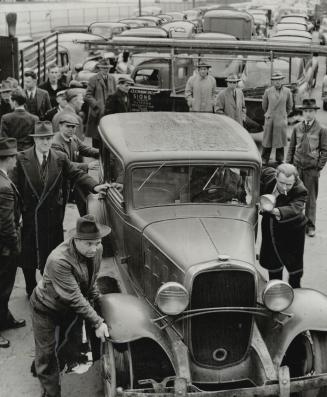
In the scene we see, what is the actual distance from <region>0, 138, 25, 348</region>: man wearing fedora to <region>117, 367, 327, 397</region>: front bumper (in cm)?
209

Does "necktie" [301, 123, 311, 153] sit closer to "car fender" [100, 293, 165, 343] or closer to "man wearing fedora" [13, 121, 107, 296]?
"man wearing fedora" [13, 121, 107, 296]

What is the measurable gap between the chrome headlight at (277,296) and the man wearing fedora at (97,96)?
23.7 feet

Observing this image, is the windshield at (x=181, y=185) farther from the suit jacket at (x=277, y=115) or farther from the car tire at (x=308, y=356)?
the suit jacket at (x=277, y=115)

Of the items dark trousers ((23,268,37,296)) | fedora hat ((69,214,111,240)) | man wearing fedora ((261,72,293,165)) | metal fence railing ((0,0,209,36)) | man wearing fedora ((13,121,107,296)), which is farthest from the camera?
metal fence railing ((0,0,209,36))

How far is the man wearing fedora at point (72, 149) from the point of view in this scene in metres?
7.24

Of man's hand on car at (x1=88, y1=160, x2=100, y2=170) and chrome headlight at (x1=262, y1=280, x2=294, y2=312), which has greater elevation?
man's hand on car at (x1=88, y1=160, x2=100, y2=170)

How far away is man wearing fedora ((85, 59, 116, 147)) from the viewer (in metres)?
11.7

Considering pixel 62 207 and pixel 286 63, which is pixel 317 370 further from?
pixel 286 63

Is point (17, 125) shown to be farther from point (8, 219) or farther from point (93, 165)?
point (8, 219)

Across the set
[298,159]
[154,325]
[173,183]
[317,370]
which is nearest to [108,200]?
[173,183]

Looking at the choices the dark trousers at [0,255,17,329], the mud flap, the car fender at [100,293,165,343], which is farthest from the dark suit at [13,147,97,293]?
the mud flap

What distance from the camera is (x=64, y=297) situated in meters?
4.85

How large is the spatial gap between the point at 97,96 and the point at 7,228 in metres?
6.22

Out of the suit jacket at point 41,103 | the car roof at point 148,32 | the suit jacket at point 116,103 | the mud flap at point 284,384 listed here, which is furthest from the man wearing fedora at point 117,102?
the car roof at point 148,32
